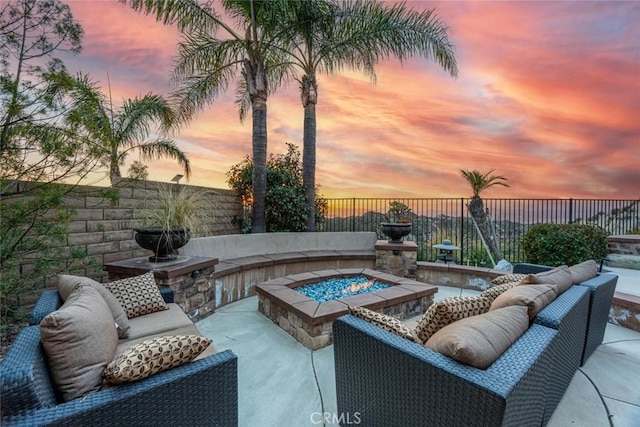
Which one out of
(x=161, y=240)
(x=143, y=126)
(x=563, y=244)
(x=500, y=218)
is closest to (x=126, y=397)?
(x=161, y=240)

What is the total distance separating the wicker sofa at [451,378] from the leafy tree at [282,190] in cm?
444

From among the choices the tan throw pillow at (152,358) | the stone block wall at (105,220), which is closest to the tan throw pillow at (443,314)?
the tan throw pillow at (152,358)

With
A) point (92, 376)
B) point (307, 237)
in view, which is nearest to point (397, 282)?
point (307, 237)

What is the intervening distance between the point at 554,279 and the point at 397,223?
344 cm

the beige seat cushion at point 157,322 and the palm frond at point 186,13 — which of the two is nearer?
the beige seat cushion at point 157,322

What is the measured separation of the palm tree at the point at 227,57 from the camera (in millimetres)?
5051

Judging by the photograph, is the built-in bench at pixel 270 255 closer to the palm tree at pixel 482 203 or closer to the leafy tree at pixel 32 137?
the leafy tree at pixel 32 137

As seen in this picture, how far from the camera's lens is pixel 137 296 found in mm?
2355

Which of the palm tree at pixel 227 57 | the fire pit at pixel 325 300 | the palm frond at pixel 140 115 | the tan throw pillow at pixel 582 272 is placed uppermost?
the palm tree at pixel 227 57

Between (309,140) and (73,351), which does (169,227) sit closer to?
(73,351)

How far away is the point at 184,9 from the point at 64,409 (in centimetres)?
603

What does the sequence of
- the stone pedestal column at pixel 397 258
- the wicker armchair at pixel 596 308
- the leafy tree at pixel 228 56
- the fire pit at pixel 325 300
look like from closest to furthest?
the wicker armchair at pixel 596 308 < the fire pit at pixel 325 300 < the leafy tree at pixel 228 56 < the stone pedestal column at pixel 397 258

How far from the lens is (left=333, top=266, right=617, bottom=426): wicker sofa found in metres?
1.03

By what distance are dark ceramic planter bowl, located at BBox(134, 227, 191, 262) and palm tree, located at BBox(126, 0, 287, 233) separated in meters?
2.24
